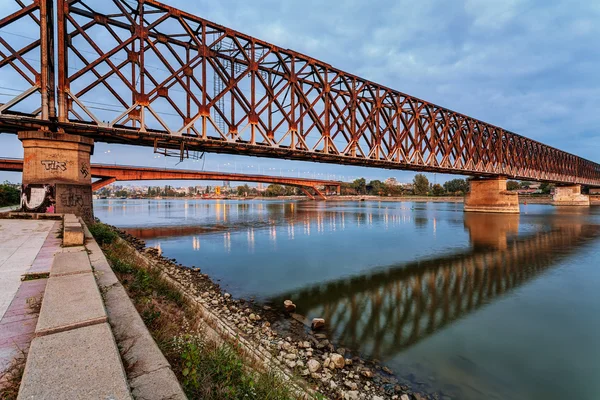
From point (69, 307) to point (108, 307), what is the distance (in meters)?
0.69

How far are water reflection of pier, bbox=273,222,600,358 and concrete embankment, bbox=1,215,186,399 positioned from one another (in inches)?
276

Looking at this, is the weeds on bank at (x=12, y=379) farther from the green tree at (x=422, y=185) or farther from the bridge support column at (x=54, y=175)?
the green tree at (x=422, y=185)

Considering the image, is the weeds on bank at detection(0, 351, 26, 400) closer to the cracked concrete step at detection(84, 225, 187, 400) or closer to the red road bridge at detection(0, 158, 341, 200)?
the cracked concrete step at detection(84, 225, 187, 400)

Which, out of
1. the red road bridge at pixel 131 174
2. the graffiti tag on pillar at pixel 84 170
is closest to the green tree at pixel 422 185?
the red road bridge at pixel 131 174

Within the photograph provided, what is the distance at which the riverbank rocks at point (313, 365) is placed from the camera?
679 cm

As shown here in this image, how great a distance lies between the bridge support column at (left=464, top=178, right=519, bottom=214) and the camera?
63.7 meters

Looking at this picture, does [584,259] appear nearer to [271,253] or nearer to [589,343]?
[589,343]

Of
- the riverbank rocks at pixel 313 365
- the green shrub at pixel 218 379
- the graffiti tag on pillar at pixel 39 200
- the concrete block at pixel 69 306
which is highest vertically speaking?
the graffiti tag on pillar at pixel 39 200

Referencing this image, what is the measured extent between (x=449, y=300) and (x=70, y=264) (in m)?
14.6

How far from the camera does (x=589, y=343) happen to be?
9.36 meters

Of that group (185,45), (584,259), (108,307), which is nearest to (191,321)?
(108,307)

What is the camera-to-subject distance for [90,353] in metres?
2.78

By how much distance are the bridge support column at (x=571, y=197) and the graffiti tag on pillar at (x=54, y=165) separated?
144m

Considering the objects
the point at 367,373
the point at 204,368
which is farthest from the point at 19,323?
the point at 367,373
